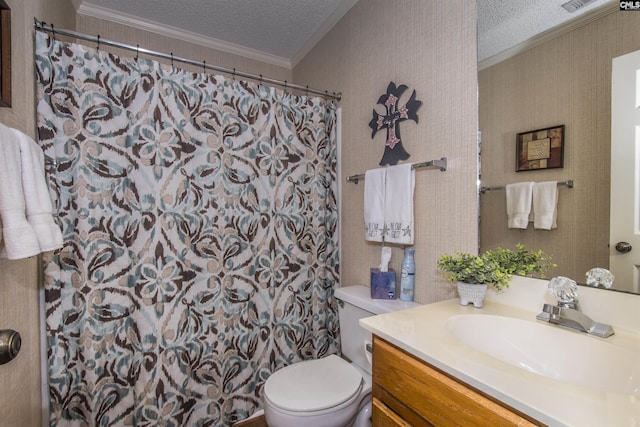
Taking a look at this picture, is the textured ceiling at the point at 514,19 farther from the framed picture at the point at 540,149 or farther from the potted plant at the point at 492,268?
the potted plant at the point at 492,268

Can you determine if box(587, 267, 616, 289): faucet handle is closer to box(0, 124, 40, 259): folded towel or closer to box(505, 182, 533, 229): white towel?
box(505, 182, 533, 229): white towel

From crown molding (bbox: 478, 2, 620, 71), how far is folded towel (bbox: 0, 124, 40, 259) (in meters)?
1.58

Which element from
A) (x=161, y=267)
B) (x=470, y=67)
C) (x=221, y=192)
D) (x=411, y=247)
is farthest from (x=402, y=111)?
(x=161, y=267)

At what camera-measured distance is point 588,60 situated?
2.91 feet

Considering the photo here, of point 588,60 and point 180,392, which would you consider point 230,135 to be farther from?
point 588,60

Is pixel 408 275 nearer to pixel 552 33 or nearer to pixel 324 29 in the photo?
pixel 552 33

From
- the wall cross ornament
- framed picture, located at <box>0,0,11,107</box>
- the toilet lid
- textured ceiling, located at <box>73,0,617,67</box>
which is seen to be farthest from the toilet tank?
textured ceiling, located at <box>73,0,617,67</box>

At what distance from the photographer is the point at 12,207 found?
2.66ft

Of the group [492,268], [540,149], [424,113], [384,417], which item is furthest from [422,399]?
[424,113]

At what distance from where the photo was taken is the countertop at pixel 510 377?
505 millimetres

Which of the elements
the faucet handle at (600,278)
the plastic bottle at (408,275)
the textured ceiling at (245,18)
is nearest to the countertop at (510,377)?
the faucet handle at (600,278)

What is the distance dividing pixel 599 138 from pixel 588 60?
0.24m

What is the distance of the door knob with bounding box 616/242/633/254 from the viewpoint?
0.81 m

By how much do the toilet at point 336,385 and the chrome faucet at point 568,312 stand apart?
57 cm
